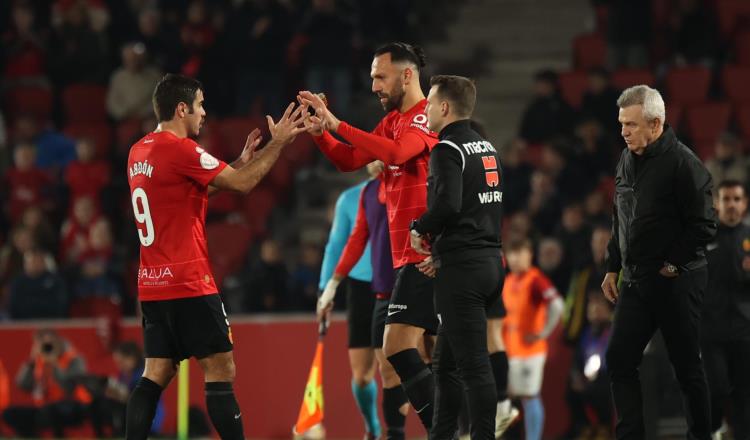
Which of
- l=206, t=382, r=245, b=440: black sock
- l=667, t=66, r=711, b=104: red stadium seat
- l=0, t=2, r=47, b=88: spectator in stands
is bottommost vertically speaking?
l=206, t=382, r=245, b=440: black sock

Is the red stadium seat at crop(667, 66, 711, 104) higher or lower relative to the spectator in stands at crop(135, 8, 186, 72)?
lower

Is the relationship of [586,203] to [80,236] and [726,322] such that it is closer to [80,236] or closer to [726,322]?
[726,322]

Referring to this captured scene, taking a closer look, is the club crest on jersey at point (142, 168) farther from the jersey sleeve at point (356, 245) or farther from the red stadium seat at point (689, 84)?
the red stadium seat at point (689, 84)

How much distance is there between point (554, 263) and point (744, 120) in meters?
3.69

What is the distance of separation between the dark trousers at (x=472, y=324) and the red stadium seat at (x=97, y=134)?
10385 millimetres

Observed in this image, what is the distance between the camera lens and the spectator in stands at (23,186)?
54.8ft

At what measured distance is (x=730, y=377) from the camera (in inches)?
367

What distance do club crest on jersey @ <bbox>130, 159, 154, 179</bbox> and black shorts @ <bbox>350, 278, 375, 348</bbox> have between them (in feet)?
8.64

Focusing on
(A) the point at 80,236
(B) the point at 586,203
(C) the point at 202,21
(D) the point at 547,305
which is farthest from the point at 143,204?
(C) the point at 202,21

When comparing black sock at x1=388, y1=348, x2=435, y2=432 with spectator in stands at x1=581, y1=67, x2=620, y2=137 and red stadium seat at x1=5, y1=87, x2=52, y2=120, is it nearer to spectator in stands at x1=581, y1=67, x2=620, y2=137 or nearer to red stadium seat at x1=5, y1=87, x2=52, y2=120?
spectator in stands at x1=581, y1=67, x2=620, y2=137

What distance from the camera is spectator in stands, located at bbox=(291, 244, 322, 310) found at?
13.9 meters

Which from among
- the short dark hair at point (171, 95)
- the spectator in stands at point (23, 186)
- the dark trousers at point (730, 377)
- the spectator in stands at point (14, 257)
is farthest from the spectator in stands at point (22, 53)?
the dark trousers at point (730, 377)

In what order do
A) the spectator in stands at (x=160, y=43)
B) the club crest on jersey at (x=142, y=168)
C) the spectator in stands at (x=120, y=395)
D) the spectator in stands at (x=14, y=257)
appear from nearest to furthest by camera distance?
the club crest on jersey at (x=142, y=168) < the spectator in stands at (x=120, y=395) < the spectator in stands at (x=14, y=257) < the spectator in stands at (x=160, y=43)

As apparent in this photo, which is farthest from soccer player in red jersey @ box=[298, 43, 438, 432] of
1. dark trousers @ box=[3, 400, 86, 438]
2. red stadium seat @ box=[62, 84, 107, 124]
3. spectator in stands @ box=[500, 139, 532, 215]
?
red stadium seat @ box=[62, 84, 107, 124]
